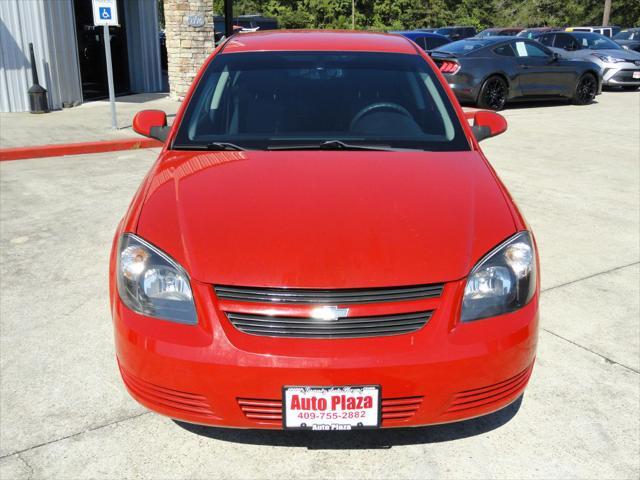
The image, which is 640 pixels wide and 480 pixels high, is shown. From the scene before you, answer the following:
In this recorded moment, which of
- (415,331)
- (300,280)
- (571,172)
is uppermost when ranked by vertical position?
(300,280)

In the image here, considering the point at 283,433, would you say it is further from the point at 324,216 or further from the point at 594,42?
the point at 594,42

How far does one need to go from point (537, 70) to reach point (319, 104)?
12205mm

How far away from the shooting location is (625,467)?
2.63 m

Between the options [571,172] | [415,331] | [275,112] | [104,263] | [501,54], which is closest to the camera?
[415,331]

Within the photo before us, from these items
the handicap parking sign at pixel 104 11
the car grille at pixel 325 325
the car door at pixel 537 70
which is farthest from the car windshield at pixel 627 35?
the car grille at pixel 325 325

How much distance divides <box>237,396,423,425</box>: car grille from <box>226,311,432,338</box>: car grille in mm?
241

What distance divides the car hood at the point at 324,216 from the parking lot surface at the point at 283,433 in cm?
81

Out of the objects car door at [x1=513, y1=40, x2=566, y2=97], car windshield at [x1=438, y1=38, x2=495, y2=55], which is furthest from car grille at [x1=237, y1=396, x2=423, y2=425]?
car door at [x1=513, y1=40, x2=566, y2=97]

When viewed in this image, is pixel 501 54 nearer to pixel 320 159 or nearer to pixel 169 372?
pixel 320 159

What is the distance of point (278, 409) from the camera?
7.54ft

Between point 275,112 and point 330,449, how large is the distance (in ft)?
5.89

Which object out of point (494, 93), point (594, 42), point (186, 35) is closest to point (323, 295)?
point (186, 35)

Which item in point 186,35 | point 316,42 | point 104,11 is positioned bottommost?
point 186,35

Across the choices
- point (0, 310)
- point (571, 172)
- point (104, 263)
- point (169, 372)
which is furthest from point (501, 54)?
point (169, 372)
